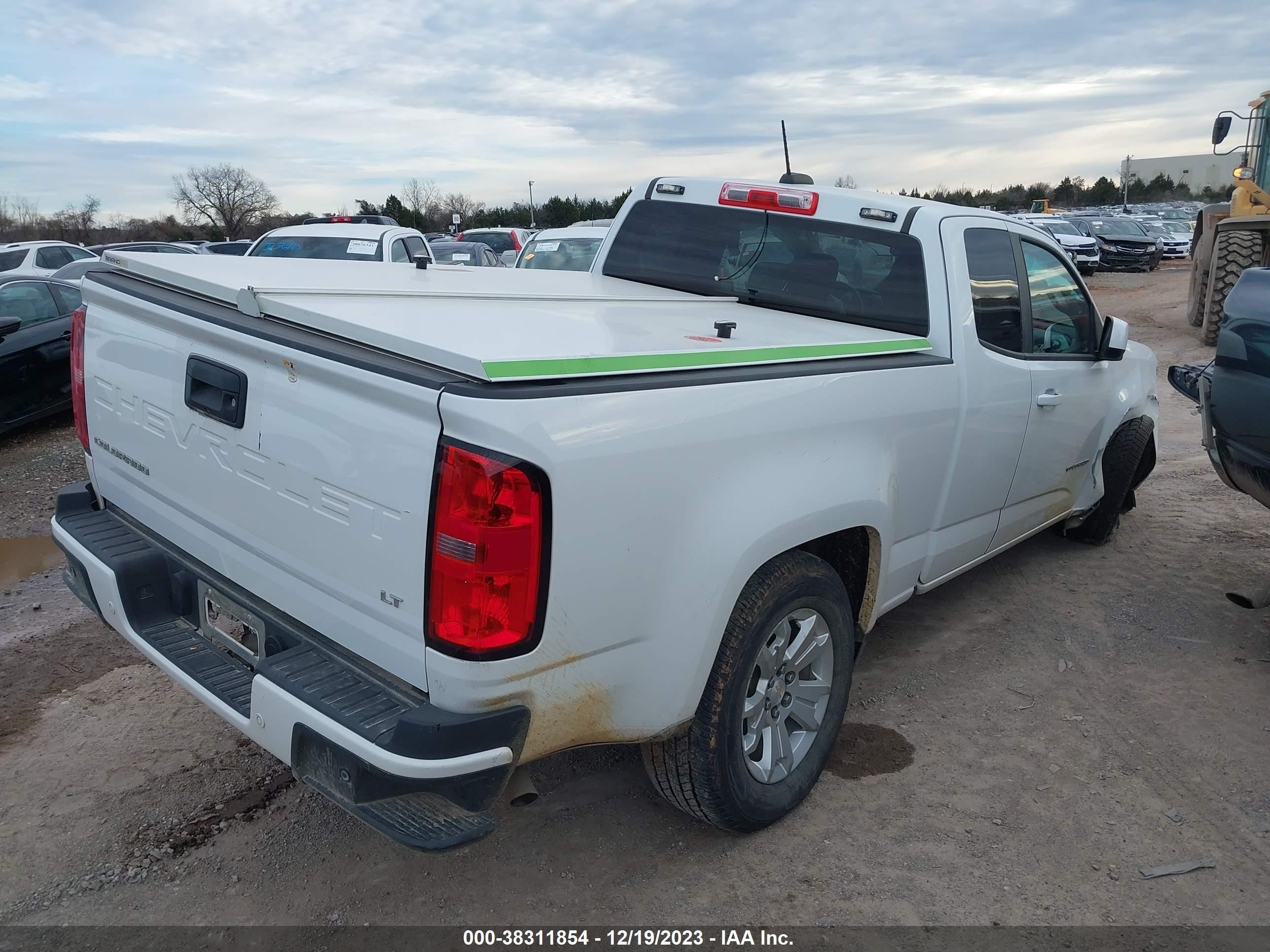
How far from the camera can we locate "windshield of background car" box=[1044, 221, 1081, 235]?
26.3m

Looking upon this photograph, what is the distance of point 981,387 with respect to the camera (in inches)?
147

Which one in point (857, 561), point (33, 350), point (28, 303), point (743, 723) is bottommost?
point (743, 723)

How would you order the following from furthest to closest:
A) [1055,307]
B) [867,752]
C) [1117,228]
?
1. [1117,228]
2. [1055,307]
3. [867,752]

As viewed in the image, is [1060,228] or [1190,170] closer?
[1060,228]

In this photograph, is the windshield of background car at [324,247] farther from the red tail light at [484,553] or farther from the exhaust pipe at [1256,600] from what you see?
the red tail light at [484,553]

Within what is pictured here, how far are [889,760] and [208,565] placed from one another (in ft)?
8.04

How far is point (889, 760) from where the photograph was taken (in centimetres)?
356

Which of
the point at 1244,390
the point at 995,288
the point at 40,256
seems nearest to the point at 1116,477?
the point at 1244,390

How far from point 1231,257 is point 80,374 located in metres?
13.4

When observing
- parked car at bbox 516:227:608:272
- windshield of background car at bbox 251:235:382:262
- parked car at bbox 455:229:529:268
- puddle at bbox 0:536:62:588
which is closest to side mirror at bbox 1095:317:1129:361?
puddle at bbox 0:536:62:588

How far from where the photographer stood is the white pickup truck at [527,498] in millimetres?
2156

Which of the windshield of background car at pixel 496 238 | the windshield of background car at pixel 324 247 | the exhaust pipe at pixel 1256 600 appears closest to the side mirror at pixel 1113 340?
the exhaust pipe at pixel 1256 600

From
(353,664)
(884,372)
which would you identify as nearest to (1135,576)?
(884,372)

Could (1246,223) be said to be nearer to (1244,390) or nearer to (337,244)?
(1244,390)
